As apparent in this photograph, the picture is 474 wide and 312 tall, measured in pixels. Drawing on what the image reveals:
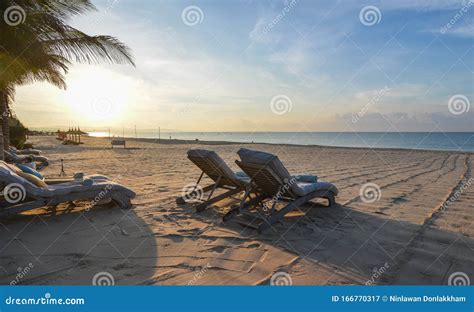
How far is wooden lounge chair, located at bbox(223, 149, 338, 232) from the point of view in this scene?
4.23 metres

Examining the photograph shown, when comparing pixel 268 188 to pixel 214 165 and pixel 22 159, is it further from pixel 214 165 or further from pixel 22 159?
pixel 22 159

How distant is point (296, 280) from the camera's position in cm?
283

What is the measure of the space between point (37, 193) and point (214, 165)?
2597mm

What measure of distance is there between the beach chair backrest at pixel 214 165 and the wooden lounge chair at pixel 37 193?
1.40 meters

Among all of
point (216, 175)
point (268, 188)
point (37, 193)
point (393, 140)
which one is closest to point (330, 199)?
point (268, 188)

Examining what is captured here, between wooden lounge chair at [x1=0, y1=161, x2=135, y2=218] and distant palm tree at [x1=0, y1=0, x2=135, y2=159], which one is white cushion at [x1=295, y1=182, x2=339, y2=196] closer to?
wooden lounge chair at [x1=0, y1=161, x2=135, y2=218]

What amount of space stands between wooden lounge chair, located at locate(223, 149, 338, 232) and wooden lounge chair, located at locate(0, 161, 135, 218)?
200 cm

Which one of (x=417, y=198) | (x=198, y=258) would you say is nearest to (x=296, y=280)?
(x=198, y=258)

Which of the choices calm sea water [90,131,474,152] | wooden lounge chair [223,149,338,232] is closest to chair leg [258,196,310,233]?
wooden lounge chair [223,149,338,232]

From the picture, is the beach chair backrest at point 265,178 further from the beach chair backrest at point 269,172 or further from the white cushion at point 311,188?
the white cushion at point 311,188

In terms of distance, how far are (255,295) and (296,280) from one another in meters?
0.45

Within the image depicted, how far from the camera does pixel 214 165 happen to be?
207 inches

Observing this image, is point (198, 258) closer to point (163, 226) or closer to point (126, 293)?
point (126, 293)

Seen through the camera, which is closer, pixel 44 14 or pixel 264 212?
pixel 264 212
